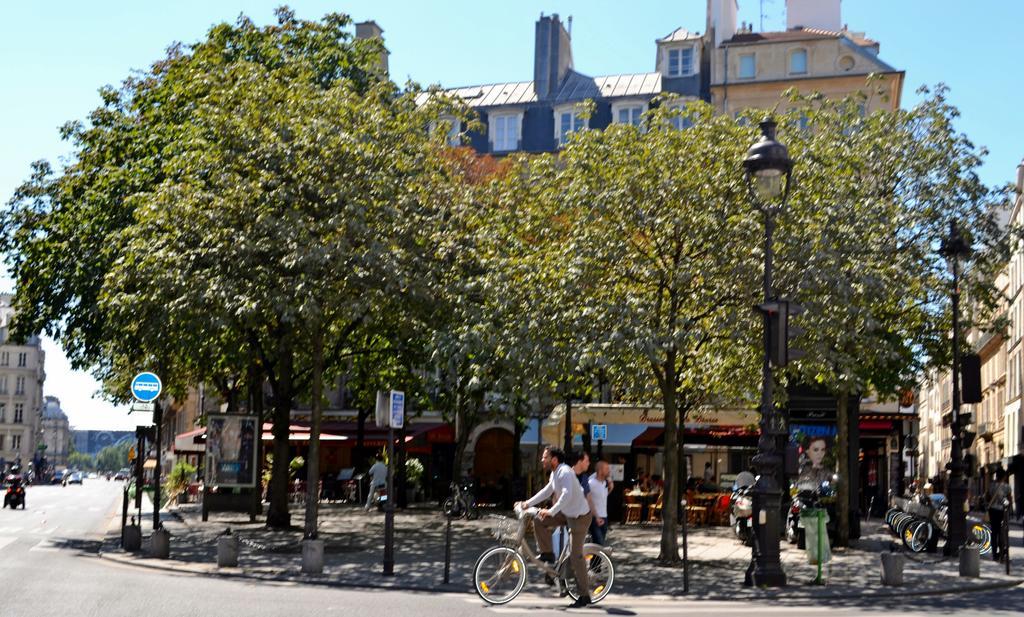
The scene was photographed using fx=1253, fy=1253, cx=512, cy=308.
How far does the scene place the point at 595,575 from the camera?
49.3 ft

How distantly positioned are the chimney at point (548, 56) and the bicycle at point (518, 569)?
1891 inches

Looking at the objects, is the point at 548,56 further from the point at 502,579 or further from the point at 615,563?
the point at 502,579

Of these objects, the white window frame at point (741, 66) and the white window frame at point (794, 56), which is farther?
the white window frame at point (741, 66)

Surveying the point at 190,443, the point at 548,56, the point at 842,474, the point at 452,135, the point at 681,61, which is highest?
the point at 548,56

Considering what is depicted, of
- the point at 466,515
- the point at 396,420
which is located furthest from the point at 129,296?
the point at 466,515

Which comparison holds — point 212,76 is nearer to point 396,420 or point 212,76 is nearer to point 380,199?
point 380,199

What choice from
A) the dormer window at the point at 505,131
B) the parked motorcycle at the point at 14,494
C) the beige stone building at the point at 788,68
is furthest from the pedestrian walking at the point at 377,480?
the dormer window at the point at 505,131

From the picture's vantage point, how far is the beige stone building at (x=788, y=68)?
5191 cm

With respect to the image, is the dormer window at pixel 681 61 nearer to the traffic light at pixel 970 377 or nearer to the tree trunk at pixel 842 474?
the tree trunk at pixel 842 474

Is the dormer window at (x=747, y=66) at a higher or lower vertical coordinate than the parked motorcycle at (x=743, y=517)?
higher

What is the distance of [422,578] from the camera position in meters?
18.2

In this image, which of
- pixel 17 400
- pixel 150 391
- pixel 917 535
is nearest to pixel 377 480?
pixel 150 391

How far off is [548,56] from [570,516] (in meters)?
49.6

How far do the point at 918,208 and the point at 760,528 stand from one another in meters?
10.8
